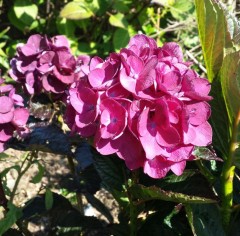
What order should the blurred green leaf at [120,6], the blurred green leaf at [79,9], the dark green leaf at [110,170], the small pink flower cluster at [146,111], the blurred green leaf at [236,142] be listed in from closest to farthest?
the small pink flower cluster at [146,111]
the blurred green leaf at [236,142]
the dark green leaf at [110,170]
the blurred green leaf at [79,9]
the blurred green leaf at [120,6]

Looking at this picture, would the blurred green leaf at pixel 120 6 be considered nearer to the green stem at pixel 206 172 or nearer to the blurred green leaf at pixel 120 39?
the blurred green leaf at pixel 120 39

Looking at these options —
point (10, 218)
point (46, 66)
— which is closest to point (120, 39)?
point (46, 66)

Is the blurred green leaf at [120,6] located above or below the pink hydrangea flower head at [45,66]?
below

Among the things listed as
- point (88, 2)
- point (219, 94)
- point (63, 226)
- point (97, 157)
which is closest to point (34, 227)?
point (63, 226)

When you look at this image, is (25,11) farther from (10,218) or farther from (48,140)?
(10,218)

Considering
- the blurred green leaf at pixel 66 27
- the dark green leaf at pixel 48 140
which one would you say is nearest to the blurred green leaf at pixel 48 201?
the dark green leaf at pixel 48 140

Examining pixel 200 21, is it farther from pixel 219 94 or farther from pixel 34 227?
pixel 34 227
